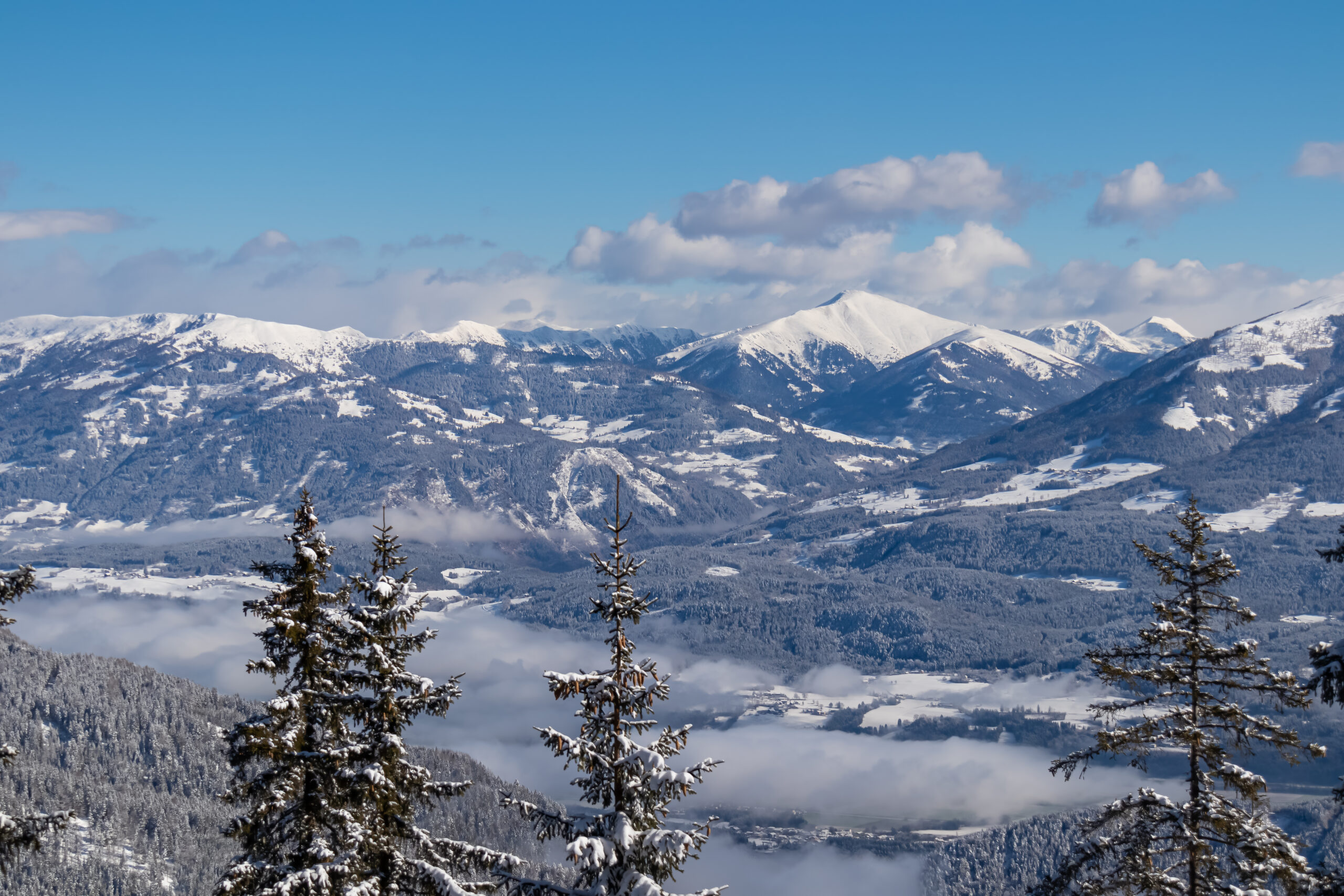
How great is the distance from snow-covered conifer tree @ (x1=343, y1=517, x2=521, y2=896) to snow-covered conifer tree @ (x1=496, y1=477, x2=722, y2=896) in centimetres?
383

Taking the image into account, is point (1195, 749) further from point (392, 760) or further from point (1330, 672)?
point (392, 760)

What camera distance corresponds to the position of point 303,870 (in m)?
25.1

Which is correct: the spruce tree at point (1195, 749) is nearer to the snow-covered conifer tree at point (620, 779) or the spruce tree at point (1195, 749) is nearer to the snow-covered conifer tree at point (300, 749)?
the snow-covered conifer tree at point (620, 779)

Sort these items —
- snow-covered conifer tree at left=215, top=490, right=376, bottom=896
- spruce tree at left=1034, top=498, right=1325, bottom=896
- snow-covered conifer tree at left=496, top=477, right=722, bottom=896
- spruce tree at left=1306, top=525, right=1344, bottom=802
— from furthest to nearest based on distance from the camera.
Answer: spruce tree at left=1034, top=498, right=1325, bottom=896 < snow-covered conifer tree at left=215, top=490, right=376, bottom=896 < snow-covered conifer tree at left=496, top=477, right=722, bottom=896 < spruce tree at left=1306, top=525, right=1344, bottom=802

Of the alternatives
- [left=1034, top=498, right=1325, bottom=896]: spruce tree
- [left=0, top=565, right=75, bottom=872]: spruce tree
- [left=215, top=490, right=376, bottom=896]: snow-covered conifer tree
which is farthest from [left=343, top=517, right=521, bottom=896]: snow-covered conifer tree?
[left=1034, top=498, right=1325, bottom=896]: spruce tree

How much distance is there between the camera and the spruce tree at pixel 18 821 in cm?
2261

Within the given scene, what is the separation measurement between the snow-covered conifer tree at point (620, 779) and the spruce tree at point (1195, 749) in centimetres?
1086

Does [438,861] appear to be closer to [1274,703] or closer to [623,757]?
[623,757]

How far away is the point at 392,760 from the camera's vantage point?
88.3 feet

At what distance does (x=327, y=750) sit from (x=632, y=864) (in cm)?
819

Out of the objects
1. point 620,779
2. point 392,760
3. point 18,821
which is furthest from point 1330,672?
point 18,821

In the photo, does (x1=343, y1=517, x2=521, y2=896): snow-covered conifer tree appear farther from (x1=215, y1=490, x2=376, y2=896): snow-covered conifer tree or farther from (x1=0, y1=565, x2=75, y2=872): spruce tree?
(x1=0, y1=565, x2=75, y2=872): spruce tree

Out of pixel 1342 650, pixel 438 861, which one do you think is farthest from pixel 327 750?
pixel 1342 650

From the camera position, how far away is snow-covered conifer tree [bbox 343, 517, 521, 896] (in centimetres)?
2656
